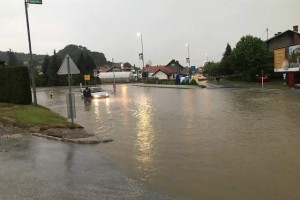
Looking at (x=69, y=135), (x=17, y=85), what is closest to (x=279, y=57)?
(x=17, y=85)

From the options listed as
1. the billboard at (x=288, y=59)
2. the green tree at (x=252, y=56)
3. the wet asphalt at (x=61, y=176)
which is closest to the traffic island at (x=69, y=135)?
the wet asphalt at (x=61, y=176)

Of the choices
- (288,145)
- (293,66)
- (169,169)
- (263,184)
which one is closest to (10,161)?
(169,169)

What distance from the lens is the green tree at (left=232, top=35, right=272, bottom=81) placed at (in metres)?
61.2

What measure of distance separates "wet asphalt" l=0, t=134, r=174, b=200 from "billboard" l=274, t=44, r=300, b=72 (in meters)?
37.2

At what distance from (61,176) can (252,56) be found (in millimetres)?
56272

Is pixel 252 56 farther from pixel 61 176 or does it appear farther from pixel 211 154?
pixel 61 176

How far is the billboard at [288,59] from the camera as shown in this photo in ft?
144

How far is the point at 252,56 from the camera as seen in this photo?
201 feet

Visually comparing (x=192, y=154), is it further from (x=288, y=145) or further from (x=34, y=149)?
(x=34, y=149)

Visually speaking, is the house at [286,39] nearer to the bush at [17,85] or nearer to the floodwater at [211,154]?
the floodwater at [211,154]

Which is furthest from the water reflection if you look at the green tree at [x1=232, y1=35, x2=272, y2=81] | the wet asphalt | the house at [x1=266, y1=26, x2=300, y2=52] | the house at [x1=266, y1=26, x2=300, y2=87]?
the house at [x1=266, y1=26, x2=300, y2=52]

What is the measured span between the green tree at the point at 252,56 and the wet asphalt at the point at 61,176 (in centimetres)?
5304

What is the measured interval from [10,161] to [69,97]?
5468 millimetres

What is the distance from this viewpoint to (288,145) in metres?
12.4
